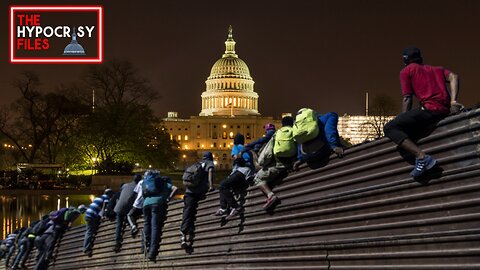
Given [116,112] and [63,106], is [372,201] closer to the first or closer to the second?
[116,112]

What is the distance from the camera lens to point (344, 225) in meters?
7.21

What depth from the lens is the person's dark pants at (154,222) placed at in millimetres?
11570

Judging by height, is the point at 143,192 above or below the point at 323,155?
below

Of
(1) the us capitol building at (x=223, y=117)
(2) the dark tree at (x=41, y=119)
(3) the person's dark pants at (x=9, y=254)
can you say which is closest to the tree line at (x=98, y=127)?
(2) the dark tree at (x=41, y=119)

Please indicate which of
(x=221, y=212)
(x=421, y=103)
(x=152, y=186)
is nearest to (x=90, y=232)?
(x=152, y=186)

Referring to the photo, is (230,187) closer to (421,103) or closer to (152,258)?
(152,258)

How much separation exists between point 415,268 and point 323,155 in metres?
1.96

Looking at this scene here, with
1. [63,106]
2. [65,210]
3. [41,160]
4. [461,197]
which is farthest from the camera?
[41,160]

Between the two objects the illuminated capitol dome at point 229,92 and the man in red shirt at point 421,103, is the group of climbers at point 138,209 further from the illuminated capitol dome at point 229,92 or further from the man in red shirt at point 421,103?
the illuminated capitol dome at point 229,92

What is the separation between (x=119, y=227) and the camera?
13.1 metres

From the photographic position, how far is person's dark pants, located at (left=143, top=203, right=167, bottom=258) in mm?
11570

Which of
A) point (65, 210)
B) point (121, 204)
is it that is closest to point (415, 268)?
point (121, 204)

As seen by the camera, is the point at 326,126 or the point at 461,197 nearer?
the point at 461,197

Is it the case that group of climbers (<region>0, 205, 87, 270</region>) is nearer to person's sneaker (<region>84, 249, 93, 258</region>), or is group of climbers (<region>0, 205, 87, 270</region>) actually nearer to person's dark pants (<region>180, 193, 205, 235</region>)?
person's sneaker (<region>84, 249, 93, 258</region>)
